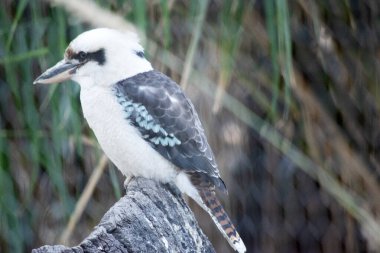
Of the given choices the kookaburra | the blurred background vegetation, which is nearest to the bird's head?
the kookaburra

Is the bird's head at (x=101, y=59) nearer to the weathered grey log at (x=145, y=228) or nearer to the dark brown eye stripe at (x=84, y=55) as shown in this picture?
the dark brown eye stripe at (x=84, y=55)

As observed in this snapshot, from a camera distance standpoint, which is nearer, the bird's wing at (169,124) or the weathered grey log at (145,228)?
the weathered grey log at (145,228)

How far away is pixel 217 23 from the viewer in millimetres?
2201

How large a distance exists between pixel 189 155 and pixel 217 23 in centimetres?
63

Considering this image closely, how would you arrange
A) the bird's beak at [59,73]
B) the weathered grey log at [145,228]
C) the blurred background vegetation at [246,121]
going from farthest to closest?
1. the blurred background vegetation at [246,121]
2. the bird's beak at [59,73]
3. the weathered grey log at [145,228]

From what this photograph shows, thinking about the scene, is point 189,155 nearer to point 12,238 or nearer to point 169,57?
point 169,57

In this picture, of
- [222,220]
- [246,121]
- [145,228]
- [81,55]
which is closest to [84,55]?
[81,55]

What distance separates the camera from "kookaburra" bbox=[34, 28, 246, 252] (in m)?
1.63

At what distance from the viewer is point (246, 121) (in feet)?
7.26

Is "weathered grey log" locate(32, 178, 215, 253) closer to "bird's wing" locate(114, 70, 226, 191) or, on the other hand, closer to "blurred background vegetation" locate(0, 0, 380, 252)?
"bird's wing" locate(114, 70, 226, 191)

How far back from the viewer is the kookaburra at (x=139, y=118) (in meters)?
1.63

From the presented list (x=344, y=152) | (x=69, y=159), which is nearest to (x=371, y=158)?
(x=344, y=152)

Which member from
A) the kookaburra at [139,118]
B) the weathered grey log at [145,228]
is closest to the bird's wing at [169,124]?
the kookaburra at [139,118]

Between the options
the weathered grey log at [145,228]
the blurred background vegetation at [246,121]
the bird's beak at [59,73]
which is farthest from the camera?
the blurred background vegetation at [246,121]
